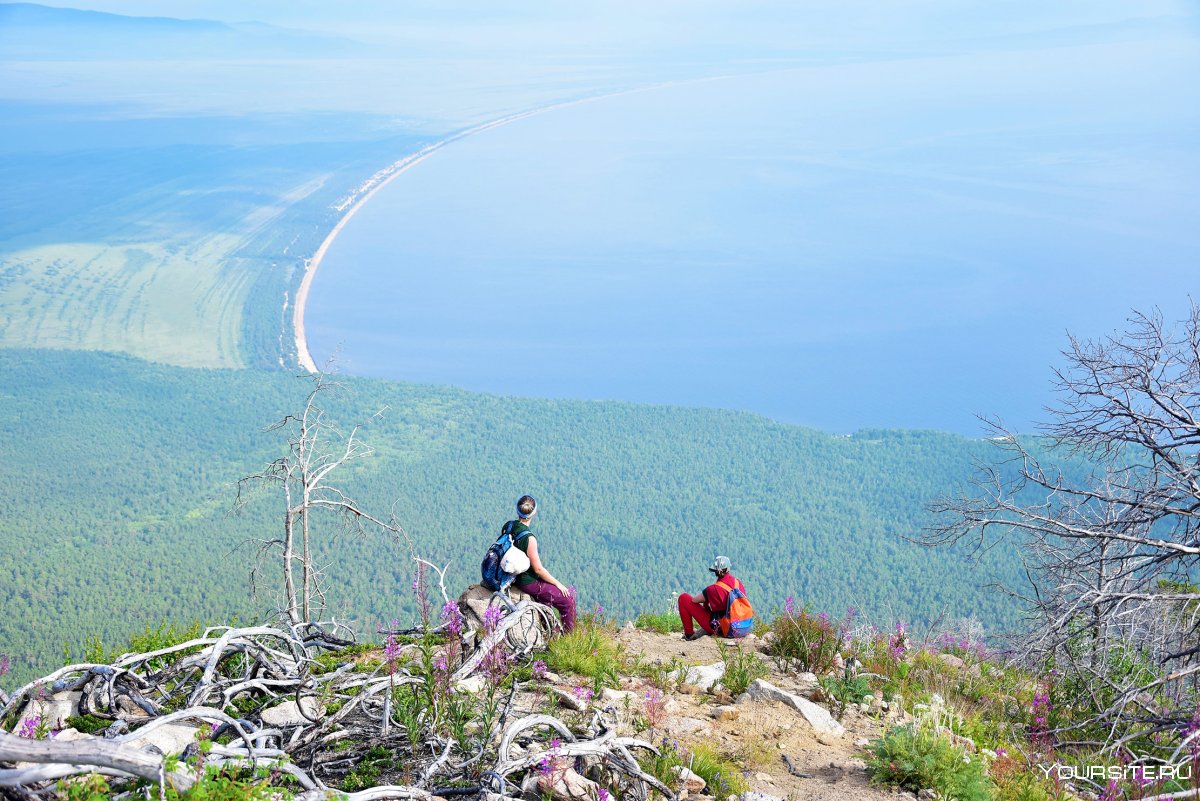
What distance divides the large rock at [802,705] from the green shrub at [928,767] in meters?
0.89

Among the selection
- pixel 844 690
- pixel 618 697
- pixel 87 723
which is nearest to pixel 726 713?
pixel 618 697

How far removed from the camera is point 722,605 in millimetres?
10750

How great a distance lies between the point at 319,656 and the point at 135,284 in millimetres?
164998

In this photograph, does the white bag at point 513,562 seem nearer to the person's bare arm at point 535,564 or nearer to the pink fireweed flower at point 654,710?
the person's bare arm at point 535,564

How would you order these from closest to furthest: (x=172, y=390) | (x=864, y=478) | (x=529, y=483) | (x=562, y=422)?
(x=529, y=483), (x=864, y=478), (x=562, y=422), (x=172, y=390)

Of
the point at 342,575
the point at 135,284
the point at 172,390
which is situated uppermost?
the point at 135,284

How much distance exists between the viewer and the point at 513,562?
885 cm

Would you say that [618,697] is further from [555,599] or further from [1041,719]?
[1041,719]

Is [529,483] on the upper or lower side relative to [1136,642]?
lower

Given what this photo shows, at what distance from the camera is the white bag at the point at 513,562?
884 centimetres

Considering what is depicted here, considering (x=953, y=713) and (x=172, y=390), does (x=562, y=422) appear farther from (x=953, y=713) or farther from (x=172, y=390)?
(x=953, y=713)

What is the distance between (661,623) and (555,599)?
3075mm

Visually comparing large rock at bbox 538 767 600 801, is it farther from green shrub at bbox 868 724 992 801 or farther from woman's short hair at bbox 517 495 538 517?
woman's short hair at bbox 517 495 538 517

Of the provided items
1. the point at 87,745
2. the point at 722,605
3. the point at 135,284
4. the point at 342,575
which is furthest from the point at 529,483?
the point at 135,284
